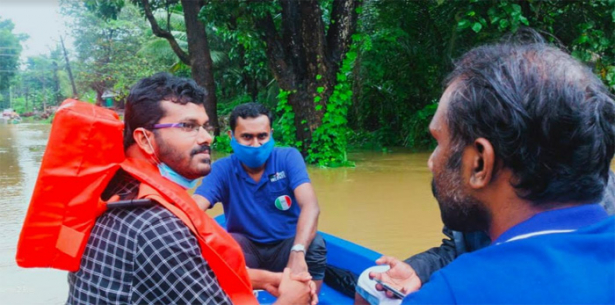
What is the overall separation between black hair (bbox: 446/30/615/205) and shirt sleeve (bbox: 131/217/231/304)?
792 mm

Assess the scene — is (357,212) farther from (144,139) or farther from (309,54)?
(144,139)

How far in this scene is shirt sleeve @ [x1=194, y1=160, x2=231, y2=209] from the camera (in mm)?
3209

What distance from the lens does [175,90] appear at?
1797 mm

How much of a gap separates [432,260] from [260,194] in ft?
4.52

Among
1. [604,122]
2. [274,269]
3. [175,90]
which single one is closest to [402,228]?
[274,269]

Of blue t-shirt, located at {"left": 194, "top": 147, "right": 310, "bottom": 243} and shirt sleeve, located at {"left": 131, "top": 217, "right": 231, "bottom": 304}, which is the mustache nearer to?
shirt sleeve, located at {"left": 131, "top": 217, "right": 231, "bottom": 304}

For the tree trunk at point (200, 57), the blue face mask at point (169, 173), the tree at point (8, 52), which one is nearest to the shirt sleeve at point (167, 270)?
the blue face mask at point (169, 173)

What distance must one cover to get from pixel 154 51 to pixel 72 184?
17870 millimetres

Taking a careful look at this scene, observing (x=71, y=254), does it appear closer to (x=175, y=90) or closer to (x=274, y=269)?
(x=175, y=90)

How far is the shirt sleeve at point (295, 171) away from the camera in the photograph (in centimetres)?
321

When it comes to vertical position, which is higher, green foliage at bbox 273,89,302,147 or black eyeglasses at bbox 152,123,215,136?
black eyeglasses at bbox 152,123,215,136

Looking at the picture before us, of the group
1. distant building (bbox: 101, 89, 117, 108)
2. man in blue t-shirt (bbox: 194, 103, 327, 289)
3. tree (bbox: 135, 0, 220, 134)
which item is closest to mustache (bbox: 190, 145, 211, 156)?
distant building (bbox: 101, 89, 117, 108)

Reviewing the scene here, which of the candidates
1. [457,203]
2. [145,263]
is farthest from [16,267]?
[457,203]

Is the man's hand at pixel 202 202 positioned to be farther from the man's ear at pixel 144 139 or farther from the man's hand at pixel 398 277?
the man's hand at pixel 398 277
